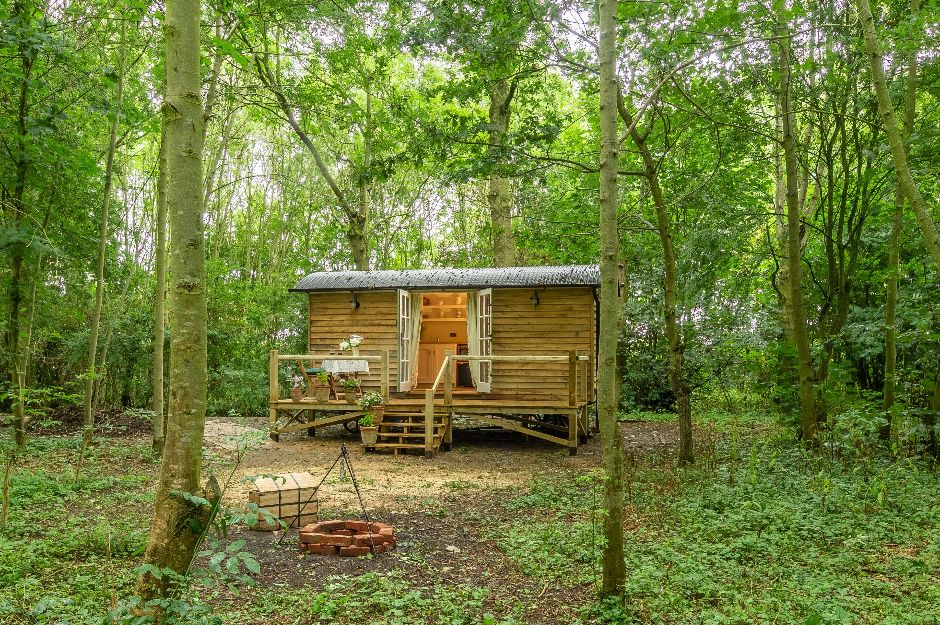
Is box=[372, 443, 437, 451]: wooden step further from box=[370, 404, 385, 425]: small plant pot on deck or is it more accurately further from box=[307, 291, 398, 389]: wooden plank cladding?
box=[307, 291, 398, 389]: wooden plank cladding

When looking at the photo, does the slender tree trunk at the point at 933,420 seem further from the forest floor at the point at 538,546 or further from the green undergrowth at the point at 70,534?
the green undergrowth at the point at 70,534

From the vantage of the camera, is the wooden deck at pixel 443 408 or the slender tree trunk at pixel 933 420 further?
the wooden deck at pixel 443 408

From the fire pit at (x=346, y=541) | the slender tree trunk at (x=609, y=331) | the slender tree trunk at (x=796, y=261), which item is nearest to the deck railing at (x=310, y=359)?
the fire pit at (x=346, y=541)

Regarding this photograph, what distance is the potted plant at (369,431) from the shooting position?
32.7 feet

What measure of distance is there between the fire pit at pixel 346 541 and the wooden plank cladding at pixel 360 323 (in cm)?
649

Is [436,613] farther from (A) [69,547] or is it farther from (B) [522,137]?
(B) [522,137]

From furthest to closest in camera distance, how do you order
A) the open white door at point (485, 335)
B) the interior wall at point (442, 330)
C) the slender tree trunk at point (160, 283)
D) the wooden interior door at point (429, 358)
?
the interior wall at point (442, 330)
the wooden interior door at point (429, 358)
the open white door at point (485, 335)
the slender tree trunk at point (160, 283)

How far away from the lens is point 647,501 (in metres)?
6.53

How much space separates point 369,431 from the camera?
1015 cm

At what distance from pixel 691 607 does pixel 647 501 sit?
2.69 meters

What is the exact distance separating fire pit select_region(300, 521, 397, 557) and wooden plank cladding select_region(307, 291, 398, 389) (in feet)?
21.3

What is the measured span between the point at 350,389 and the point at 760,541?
7.33 metres

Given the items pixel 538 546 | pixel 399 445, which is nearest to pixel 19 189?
pixel 399 445

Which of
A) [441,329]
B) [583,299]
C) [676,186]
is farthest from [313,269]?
[676,186]
